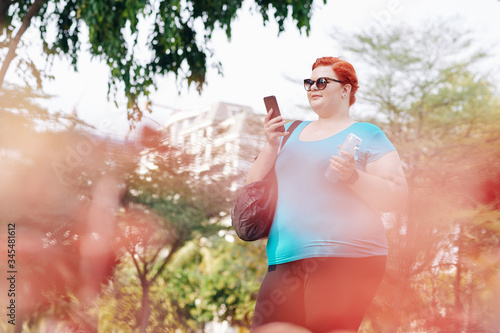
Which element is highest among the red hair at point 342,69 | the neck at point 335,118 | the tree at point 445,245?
the red hair at point 342,69

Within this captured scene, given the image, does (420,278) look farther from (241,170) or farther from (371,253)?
(371,253)

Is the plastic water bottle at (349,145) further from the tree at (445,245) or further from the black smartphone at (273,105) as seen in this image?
the tree at (445,245)

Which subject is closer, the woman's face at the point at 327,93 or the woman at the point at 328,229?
the woman at the point at 328,229

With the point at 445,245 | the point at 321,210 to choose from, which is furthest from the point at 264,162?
the point at 445,245

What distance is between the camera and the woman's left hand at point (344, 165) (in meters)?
1.73

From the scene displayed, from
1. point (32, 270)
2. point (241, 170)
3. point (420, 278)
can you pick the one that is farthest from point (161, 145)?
point (420, 278)

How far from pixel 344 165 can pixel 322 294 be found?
41 centimetres

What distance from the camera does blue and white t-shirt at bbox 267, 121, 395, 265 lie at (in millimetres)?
1815

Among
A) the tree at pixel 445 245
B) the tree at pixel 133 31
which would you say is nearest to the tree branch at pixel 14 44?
the tree at pixel 133 31

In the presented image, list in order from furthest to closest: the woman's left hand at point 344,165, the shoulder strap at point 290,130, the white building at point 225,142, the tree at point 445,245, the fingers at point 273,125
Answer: the white building at point 225,142
the tree at point 445,245
the shoulder strap at point 290,130
the fingers at point 273,125
the woman's left hand at point 344,165

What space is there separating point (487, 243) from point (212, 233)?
484 centimetres

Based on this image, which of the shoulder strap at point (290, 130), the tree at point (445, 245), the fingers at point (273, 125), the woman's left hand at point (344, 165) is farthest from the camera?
the tree at point (445, 245)

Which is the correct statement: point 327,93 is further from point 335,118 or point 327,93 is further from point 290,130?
point 290,130

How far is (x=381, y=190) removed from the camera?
71.6 inches
